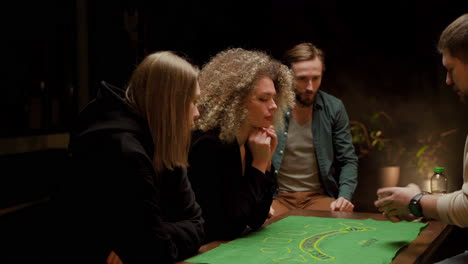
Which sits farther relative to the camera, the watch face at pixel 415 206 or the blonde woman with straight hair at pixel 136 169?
the watch face at pixel 415 206

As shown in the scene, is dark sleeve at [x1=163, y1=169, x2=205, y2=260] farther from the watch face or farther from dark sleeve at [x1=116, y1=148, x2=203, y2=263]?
the watch face

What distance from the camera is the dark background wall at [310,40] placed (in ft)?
13.0

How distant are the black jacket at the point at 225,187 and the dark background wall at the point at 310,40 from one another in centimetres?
192

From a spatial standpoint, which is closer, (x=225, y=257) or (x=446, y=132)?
(x=225, y=257)

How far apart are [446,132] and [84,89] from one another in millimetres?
3354

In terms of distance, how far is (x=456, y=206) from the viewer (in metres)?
1.91

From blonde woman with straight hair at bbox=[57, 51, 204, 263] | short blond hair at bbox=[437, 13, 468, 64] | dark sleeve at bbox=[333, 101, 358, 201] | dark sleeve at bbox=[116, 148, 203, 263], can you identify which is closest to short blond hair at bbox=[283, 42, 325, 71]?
dark sleeve at bbox=[333, 101, 358, 201]

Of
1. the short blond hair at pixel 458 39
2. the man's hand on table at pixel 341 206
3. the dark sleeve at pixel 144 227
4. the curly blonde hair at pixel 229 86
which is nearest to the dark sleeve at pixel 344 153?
the man's hand on table at pixel 341 206

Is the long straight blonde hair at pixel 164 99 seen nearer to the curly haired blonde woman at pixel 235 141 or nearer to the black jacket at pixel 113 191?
the black jacket at pixel 113 191

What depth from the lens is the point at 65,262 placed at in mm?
1507

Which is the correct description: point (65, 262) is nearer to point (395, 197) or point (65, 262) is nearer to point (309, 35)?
point (395, 197)

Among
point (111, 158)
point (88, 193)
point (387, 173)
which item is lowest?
point (387, 173)

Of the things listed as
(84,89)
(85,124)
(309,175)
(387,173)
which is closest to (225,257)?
(85,124)

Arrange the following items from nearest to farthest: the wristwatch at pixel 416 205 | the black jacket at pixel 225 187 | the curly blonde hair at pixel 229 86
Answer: the wristwatch at pixel 416 205, the black jacket at pixel 225 187, the curly blonde hair at pixel 229 86
